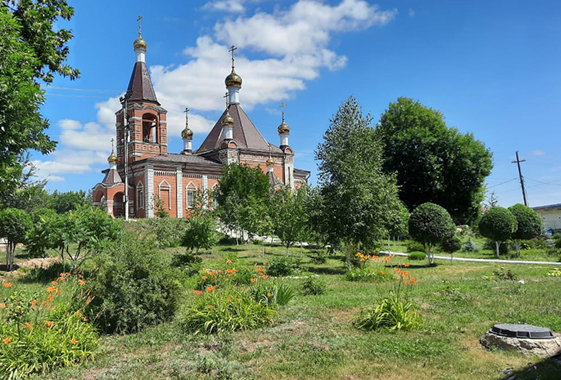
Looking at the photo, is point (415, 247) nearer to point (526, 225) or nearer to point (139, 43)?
point (526, 225)

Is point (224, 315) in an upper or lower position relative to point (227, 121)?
lower

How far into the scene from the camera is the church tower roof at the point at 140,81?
37.8m

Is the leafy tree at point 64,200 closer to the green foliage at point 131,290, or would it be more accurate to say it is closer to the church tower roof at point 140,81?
the church tower roof at point 140,81

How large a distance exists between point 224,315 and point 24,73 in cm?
620

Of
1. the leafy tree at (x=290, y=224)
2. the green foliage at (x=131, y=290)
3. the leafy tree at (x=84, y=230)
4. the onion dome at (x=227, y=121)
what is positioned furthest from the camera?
the onion dome at (x=227, y=121)

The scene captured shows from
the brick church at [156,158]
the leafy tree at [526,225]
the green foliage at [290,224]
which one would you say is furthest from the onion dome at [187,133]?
the leafy tree at [526,225]

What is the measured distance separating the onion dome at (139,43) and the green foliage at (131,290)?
35.3 m

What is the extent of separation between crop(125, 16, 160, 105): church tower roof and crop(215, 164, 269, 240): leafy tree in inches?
493

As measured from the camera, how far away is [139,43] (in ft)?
126

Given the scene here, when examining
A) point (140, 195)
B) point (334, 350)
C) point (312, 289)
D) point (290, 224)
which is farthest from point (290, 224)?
point (140, 195)

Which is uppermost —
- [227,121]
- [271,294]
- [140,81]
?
[140,81]

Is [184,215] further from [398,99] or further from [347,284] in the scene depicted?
[347,284]

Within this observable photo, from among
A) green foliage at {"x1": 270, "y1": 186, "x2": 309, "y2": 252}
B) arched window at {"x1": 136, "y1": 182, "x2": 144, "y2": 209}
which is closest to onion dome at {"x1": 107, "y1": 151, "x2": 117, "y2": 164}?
arched window at {"x1": 136, "y1": 182, "x2": 144, "y2": 209}

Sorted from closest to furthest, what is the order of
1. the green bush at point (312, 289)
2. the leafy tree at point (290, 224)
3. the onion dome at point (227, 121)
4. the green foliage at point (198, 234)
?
the green bush at point (312, 289), the green foliage at point (198, 234), the leafy tree at point (290, 224), the onion dome at point (227, 121)
